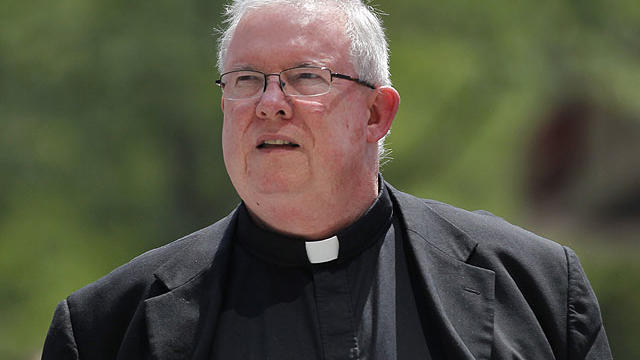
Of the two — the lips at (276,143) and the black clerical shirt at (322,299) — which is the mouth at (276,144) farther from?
the black clerical shirt at (322,299)

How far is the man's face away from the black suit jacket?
267 millimetres

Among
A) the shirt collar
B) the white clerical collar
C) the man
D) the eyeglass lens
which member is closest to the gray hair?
the man

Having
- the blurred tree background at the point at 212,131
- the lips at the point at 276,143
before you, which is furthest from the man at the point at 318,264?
the blurred tree background at the point at 212,131

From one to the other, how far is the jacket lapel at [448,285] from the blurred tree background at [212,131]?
4695mm

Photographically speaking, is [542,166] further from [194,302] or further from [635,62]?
[194,302]

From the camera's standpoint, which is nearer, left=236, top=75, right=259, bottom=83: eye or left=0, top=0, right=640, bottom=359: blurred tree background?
left=236, top=75, right=259, bottom=83: eye

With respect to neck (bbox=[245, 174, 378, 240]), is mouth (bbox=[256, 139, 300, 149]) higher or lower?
higher

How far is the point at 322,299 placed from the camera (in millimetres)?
2678

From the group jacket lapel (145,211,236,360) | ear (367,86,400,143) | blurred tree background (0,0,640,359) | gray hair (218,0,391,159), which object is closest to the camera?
jacket lapel (145,211,236,360)

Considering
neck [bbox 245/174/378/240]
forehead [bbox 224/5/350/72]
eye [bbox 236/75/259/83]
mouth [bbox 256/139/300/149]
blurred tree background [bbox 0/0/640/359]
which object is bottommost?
blurred tree background [bbox 0/0/640/359]

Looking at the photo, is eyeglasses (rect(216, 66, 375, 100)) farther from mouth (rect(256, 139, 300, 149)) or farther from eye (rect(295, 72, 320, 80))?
mouth (rect(256, 139, 300, 149))

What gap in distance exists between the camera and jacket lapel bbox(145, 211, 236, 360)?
8.46 ft

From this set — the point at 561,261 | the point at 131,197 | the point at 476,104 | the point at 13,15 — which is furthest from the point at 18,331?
the point at 561,261

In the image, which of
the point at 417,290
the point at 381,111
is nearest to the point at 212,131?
the point at 381,111
